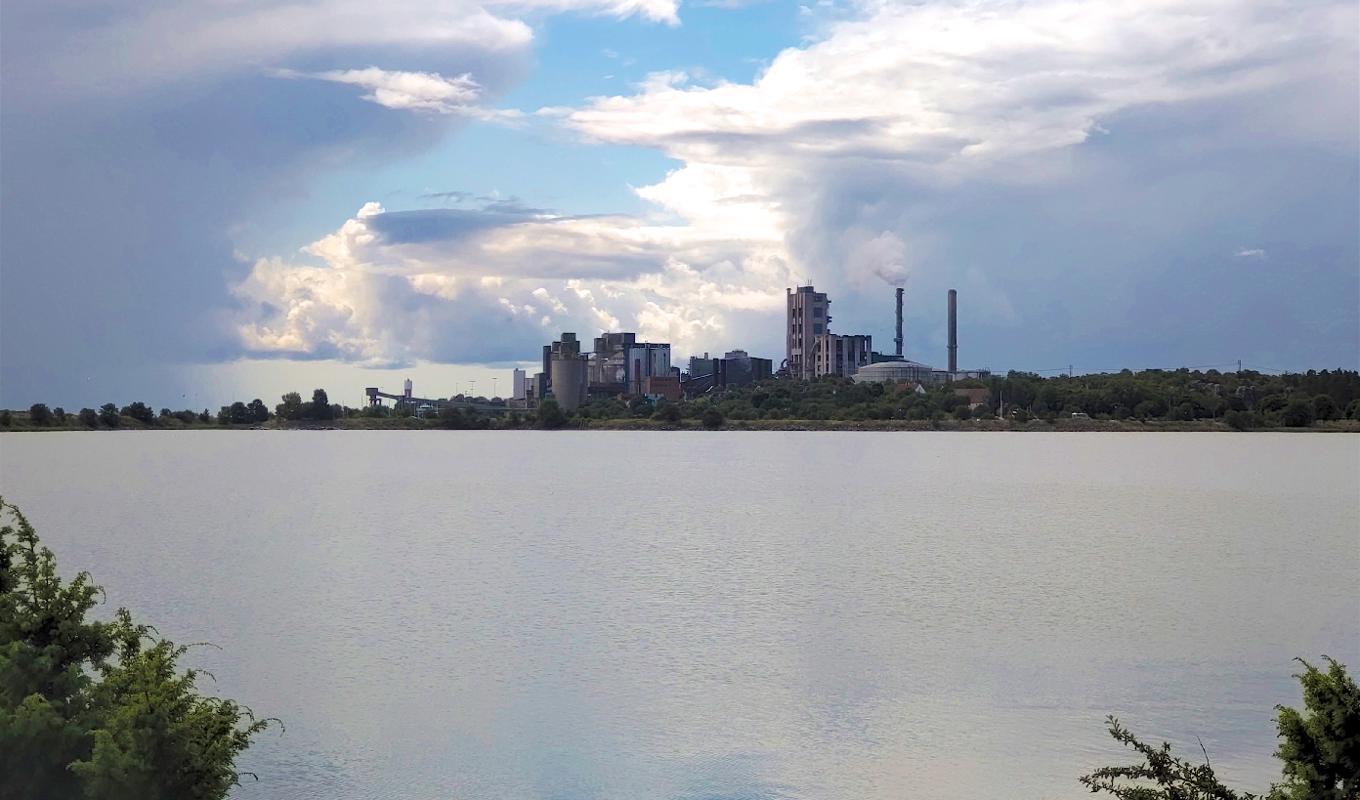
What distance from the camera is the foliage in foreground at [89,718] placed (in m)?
9.59

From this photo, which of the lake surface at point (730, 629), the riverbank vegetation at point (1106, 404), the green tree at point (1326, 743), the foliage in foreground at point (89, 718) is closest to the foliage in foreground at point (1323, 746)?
the green tree at point (1326, 743)

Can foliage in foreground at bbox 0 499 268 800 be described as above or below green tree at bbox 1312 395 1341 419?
below

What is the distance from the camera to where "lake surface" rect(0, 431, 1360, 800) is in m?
16.7

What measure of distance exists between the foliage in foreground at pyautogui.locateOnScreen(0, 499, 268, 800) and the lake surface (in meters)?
3.66

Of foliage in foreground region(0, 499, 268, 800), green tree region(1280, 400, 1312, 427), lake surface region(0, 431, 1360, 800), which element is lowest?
lake surface region(0, 431, 1360, 800)

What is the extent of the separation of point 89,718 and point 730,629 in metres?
17.3

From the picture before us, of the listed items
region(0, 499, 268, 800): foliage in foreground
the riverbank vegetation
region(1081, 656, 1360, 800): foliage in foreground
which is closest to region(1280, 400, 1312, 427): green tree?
the riverbank vegetation

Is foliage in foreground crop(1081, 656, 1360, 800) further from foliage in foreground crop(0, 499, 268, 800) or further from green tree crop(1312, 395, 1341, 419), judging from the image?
green tree crop(1312, 395, 1341, 419)

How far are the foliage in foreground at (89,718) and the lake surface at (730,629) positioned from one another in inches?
144

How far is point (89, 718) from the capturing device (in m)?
10.6

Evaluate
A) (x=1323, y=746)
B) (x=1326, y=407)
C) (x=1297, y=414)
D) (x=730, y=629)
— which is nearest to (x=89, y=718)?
(x=1323, y=746)

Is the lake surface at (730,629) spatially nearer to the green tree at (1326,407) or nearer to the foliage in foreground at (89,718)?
the foliage in foreground at (89,718)

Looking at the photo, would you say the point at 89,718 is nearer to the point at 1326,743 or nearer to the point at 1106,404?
the point at 1326,743

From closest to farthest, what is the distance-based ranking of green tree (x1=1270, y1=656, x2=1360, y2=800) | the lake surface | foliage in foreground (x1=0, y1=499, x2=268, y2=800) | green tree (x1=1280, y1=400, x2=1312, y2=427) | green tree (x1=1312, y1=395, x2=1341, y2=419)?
green tree (x1=1270, y1=656, x2=1360, y2=800), foliage in foreground (x1=0, y1=499, x2=268, y2=800), the lake surface, green tree (x1=1312, y1=395, x2=1341, y2=419), green tree (x1=1280, y1=400, x2=1312, y2=427)
